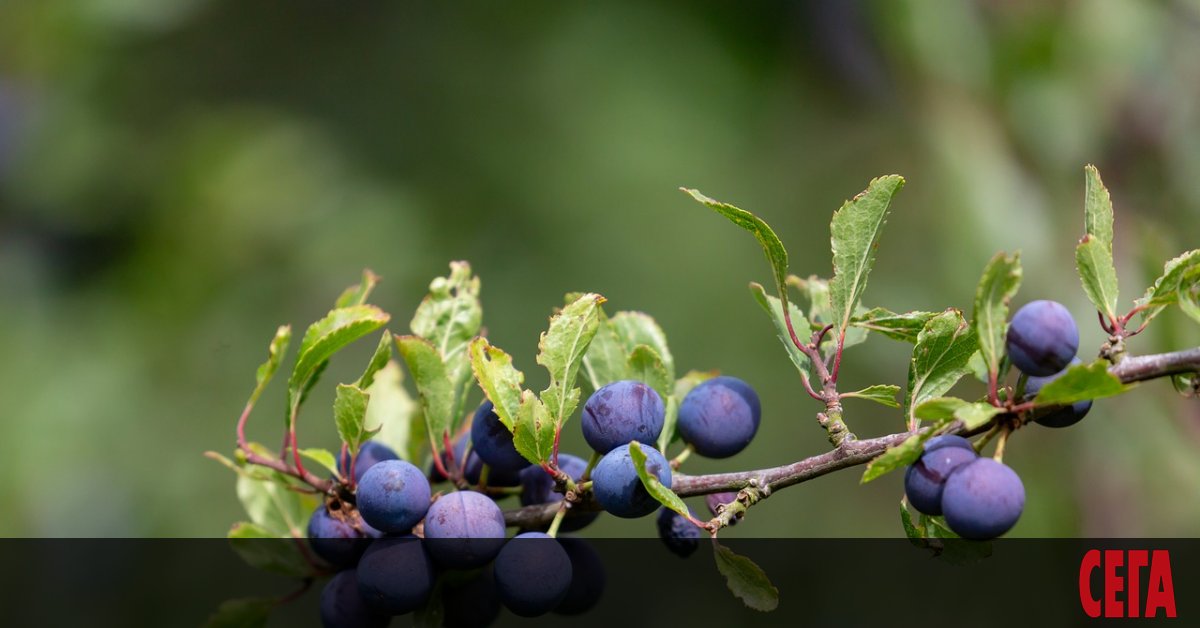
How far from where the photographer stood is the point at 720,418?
127cm

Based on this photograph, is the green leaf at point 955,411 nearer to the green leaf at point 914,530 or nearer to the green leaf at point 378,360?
the green leaf at point 914,530

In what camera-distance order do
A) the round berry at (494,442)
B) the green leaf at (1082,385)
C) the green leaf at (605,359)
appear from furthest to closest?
1. the green leaf at (605,359)
2. the round berry at (494,442)
3. the green leaf at (1082,385)

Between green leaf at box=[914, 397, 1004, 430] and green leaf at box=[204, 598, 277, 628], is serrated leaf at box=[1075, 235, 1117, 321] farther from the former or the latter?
green leaf at box=[204, 598, 277, 628]

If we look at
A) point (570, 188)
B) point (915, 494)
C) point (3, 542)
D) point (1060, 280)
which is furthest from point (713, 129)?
point (915, 494)

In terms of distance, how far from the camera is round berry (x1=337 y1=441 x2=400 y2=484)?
1308 mm

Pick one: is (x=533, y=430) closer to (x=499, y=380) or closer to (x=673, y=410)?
(x=499, y=380)

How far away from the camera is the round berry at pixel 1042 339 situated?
995mm

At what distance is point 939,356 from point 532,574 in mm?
502

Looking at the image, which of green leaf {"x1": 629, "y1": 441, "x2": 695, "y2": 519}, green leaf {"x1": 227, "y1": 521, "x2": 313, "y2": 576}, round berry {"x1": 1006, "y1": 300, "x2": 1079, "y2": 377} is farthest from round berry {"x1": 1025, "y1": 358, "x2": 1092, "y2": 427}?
green leaf {"x1": 227, "y1": 521, "x2": 313, "y2": 576}

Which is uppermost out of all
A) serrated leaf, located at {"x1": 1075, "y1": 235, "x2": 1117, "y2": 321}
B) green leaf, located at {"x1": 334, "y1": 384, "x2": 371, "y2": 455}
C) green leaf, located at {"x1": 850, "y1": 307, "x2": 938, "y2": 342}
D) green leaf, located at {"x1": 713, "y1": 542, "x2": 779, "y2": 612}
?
green leaf, located at {"x1": 850, "y1": 307, "x2": 938, "y2": 342}

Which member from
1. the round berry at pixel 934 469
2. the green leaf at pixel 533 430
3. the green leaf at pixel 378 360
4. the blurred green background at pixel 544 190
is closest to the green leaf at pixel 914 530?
the round berry at pixel 934 469

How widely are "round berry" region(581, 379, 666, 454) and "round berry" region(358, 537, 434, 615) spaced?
0.24 metres

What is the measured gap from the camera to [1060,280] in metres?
2.58

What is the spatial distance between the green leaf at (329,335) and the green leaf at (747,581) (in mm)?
476
